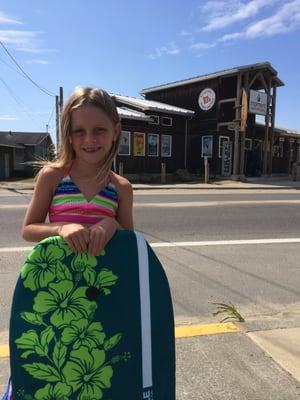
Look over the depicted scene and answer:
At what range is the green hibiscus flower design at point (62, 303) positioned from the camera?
5.62 ft

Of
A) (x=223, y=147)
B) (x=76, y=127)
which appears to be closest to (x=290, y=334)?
(x=76, y=127)

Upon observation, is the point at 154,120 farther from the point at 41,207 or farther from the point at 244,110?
the point at 41,207

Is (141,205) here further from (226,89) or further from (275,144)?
(275,144)

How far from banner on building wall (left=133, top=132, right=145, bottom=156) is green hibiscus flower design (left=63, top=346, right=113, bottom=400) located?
920 inches

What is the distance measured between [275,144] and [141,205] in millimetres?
22562

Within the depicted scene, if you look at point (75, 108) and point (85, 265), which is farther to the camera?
point (75, 108)

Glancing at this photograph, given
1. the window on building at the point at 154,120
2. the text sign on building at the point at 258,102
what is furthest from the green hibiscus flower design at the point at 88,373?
the text sign on building at the point at 258,102

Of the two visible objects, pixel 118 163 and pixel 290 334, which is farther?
pixel 118 163

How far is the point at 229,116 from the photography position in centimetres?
2733

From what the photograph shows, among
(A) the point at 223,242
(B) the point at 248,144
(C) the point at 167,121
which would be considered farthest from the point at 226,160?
(A) the point at 223,242

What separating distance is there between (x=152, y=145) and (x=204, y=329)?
74.3 feet

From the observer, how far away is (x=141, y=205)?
12.6m

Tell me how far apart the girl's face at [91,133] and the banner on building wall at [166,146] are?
24764 mm

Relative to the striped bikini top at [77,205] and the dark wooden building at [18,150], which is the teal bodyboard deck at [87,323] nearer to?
the striped bikini top at [77,205]
